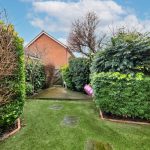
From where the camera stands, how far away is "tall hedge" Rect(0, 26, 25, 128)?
5240 millimetres

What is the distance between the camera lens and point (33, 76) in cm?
1283

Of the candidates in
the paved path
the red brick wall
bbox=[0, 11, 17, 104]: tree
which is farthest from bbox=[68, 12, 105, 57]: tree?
bbox=[0, 11, 17, 104]: tree

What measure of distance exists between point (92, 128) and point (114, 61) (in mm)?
3054

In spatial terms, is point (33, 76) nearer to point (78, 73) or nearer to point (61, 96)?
point (61, 96)

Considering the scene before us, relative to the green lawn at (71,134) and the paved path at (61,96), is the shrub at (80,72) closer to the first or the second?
the paved path at (61,96)

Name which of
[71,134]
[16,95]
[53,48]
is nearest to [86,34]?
[53,48]

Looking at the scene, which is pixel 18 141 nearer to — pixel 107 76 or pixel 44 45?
pixel 107 76

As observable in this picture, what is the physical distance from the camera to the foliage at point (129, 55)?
7.46 m

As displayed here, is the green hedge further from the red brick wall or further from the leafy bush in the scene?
the red brick wall

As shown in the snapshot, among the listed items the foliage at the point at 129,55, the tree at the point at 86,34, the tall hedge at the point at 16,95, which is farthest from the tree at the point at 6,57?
the tree at the point at 86,34

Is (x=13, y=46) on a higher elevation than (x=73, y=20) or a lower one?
lower

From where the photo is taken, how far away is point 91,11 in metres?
29.7

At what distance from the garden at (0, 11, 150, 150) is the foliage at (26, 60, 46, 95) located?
3.52 metres

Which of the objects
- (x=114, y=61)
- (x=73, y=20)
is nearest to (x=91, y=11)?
(x=73, y=20)
